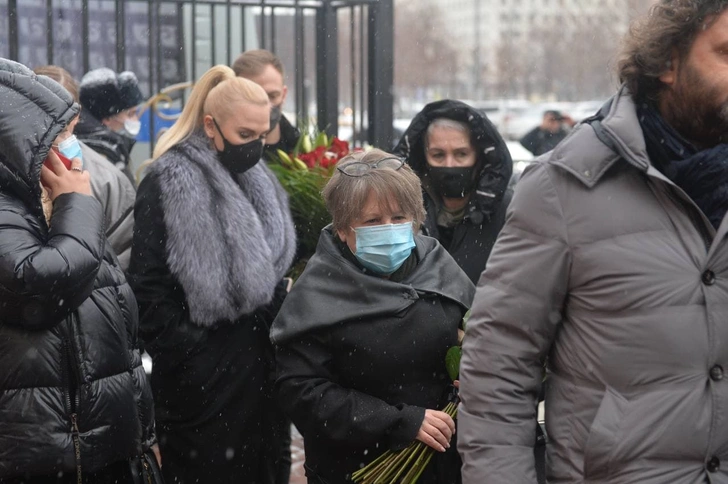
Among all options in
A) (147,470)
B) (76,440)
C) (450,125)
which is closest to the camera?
(76,440)

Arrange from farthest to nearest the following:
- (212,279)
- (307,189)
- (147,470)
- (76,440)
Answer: (307,189) → (212,279) → (147,470) → (76,440)

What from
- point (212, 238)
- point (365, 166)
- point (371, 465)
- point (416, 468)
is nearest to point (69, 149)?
point (212, 238)

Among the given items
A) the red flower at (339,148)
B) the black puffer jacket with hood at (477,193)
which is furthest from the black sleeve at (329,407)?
the red flower at (339,148)

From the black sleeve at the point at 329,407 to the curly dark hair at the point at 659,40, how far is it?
1.33m

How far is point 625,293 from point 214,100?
280 centimetres

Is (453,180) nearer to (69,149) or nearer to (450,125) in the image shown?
(450,125)

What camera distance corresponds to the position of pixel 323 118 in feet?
25.0

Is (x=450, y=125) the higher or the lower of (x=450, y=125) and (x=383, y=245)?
the higher

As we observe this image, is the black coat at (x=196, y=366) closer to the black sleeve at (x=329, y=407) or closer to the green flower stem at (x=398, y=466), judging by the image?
the black sleeve at (x=329, y=407)

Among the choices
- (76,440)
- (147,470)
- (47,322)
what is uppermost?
(47,322)

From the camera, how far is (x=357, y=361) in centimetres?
356

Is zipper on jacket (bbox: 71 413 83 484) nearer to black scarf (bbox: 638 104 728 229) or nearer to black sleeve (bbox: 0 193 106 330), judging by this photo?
black sleeve (bbox: 0 193 106 330)

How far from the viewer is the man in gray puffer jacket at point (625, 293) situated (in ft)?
7.86

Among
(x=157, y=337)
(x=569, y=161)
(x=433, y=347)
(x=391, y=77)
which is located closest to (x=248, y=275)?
(x=157, y=337)
